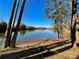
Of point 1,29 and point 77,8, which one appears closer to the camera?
point 77,8

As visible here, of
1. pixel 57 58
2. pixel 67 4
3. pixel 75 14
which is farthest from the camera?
pixel 67 4

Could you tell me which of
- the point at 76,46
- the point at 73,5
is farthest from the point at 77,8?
the point at 76,46

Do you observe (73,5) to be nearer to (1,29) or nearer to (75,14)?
(75,14)

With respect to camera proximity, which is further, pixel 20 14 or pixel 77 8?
pixel 20 14

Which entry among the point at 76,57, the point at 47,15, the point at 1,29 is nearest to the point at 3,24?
the point at 1,29

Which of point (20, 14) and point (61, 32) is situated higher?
point (20, 14)

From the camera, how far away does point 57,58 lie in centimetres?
1265

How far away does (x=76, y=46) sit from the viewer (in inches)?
709

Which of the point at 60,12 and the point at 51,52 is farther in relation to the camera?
the point at 60,12

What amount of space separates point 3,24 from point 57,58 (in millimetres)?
73804

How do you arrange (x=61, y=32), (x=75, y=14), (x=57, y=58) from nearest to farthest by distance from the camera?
(x=57, y=58), (x=75, y=14), (x=61, y=32)

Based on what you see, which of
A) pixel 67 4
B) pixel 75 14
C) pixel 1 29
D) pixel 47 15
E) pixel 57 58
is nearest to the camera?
pixel 57 58

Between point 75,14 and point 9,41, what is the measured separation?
265 inches

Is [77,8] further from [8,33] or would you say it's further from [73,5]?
[8,33]
